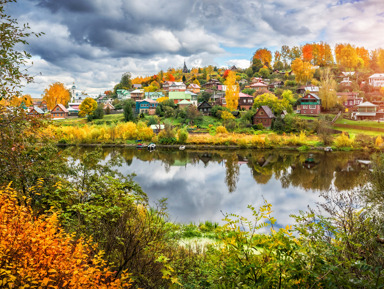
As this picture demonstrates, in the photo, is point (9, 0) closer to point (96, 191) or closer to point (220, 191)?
point (96, 191)

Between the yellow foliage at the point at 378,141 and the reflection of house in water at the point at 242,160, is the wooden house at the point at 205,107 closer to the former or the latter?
the reflection of house in water at the point at 242,160

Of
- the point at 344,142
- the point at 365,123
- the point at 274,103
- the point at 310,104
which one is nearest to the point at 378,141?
the point at 344,142

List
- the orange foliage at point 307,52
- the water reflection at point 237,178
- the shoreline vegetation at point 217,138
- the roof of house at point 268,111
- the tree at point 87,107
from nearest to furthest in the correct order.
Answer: the water reflection at point 237,178 < the shoreline vegetation at point 217,138 < the roof of house at point 268,111 < the tree at point 87,107 < the orange foliage at point 307,52

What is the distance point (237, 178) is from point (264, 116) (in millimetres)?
20696

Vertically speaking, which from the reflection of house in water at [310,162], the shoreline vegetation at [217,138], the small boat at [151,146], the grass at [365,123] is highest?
the grass at [365,123]

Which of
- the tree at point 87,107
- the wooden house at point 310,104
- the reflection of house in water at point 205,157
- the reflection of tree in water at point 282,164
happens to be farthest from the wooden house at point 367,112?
the tree at point 87,107

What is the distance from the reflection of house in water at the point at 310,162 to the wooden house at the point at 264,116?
1215 cm

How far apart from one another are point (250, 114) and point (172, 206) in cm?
2735

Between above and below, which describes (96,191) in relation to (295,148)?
above

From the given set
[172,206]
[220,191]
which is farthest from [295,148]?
[172,206]

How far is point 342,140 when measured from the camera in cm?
2753

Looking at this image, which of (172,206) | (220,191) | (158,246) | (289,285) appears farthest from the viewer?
(220,191)

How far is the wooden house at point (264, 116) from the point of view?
Answer: 120 ft

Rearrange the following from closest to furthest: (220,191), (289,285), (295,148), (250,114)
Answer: (289,285) → (220,191) → (295,148) → (250,114)
